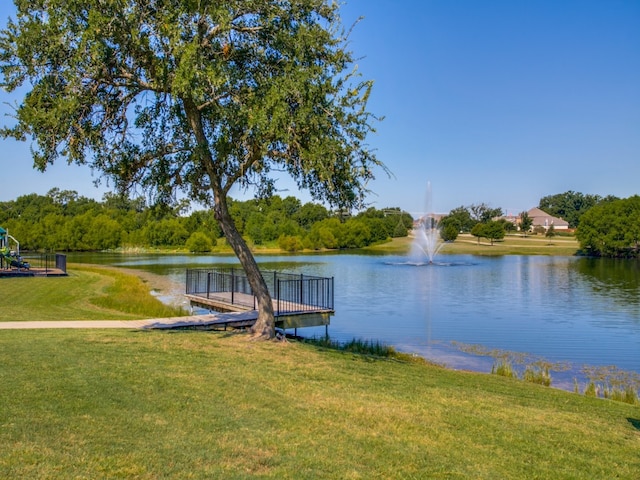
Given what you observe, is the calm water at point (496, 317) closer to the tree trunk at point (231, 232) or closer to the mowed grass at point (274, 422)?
the tree trunk at point (231, 232)

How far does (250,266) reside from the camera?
13.7 meters

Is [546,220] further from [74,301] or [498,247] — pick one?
[74,301]

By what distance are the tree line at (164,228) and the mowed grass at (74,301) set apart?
52713 mm

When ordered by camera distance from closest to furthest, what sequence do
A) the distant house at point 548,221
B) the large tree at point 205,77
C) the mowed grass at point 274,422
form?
the mowed grass at point 274,422 < the large tree at point 205,77 < the distant house at point 548,221

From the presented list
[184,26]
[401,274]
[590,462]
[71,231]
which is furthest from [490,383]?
[71,231]

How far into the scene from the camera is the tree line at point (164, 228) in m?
92.2

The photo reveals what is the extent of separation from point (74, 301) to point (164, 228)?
80.3 m

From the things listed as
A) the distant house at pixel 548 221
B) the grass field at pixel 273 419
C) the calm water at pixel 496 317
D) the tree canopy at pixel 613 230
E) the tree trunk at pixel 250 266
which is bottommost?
the calm water at pixel 496 317

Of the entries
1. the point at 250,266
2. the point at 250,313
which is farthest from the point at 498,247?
the point at 250,266

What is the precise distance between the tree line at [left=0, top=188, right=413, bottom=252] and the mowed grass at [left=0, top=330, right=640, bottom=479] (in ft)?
233

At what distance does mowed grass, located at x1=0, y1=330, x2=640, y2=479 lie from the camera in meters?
5.62

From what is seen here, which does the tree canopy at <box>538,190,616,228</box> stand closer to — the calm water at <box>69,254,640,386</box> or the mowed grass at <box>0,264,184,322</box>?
the calm water at <box>69,254,640,386</box>

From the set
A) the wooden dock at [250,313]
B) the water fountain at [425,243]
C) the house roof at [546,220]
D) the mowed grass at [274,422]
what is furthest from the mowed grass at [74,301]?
the house roof at [546,220]

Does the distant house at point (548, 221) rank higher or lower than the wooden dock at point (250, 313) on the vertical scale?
higher
